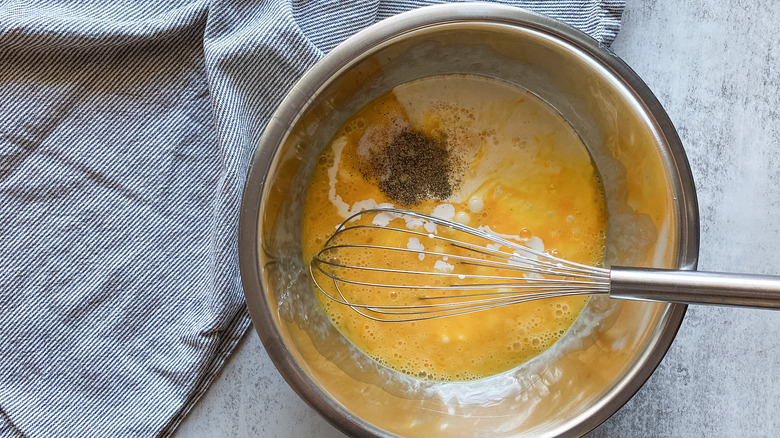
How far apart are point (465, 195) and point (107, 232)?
22.0 inches

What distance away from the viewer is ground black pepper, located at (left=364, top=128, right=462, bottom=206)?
92cm

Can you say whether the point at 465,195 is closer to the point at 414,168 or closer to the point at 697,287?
the point at 414,168

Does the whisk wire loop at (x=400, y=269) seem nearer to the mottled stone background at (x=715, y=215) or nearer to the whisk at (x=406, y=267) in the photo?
the whisk at (x=406, y=267)

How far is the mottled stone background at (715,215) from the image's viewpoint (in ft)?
3.01

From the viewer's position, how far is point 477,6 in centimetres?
75

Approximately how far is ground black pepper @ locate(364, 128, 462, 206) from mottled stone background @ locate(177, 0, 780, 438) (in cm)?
32

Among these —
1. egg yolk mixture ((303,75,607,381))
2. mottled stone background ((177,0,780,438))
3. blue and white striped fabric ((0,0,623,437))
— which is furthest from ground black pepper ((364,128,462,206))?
mottled stone background ((177,0,780,438))

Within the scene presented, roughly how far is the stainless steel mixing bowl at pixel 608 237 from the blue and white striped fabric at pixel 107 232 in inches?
5.6

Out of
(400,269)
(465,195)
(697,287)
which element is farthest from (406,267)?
(697,287)

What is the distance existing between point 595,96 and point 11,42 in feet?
2.81

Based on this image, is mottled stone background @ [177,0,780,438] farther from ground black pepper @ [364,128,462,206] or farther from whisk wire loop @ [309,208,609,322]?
Answer: ground black pepper @ [364,128,462,206]

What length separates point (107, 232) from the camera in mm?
926

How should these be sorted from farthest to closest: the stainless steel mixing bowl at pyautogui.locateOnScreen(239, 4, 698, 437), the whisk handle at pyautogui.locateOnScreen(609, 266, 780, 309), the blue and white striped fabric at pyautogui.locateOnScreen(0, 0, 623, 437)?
1. the blue and white striped fabric at pyautogui.locateOnScreen(0, 0, 623, 437)
2. the stainless steel mixing bowl at pyautogui.locateOnScreen(239, 4, 698, 437)
3. the whisk handle at pyautogui.locateOnScreen(609, 266, 780, 309)

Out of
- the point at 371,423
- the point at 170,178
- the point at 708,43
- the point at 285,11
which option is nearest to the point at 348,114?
the point at 285,11
